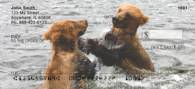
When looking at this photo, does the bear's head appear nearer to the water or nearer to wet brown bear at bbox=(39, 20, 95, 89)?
the water

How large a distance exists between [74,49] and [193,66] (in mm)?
1134

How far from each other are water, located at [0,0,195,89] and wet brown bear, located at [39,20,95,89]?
0.69 feet

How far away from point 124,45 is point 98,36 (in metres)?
0.25

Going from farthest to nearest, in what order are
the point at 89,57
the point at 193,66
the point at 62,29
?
the point at 193,66
the point at 89,57
the point at 62,29

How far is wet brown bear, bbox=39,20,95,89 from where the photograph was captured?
3.87 metres

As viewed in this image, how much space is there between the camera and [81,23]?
13.3 feet

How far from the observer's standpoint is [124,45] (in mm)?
4250

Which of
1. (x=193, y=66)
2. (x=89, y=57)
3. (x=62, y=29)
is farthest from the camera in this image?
(x=193, y=66)

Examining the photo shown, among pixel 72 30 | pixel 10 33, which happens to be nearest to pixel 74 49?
pixel 72 30

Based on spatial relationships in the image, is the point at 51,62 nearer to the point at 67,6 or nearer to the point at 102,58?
the point at 102,58

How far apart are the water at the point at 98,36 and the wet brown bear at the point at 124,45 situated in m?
0.07

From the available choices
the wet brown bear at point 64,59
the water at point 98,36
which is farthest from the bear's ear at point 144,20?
the wet brown bear at point 64,59

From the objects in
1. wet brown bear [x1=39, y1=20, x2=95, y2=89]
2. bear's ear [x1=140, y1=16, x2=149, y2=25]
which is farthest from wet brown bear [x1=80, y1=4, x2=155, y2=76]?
wet brown bear [x1=39, y1=20, x2=95, y2=89]

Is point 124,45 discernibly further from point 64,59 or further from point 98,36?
point 64,59
